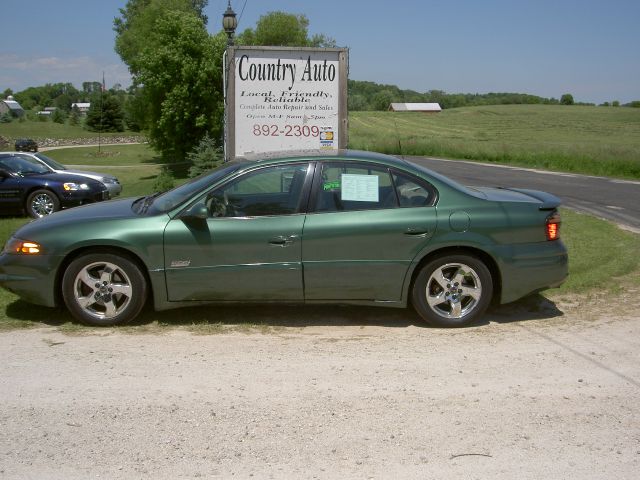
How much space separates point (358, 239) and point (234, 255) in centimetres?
107

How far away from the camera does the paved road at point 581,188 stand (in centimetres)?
1368

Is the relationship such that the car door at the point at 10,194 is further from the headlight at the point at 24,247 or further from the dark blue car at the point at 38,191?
the headlight at the point at 24,247

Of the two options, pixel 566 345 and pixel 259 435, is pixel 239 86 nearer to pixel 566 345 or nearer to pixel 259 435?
pixel 566 345

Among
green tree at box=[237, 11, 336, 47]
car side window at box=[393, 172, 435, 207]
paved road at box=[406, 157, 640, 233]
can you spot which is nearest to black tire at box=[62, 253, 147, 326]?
car side window at box=[393, 172, 435, 207]

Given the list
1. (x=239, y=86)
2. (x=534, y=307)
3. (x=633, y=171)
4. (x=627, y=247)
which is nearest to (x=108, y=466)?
(x=534, y=307)

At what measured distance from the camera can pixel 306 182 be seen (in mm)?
6223

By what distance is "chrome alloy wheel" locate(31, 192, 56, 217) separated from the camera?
44.8 feet

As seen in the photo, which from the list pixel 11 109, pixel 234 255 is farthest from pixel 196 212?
pixel 11 109

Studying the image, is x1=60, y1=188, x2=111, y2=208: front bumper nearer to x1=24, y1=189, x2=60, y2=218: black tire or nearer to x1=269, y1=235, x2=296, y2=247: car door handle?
x1=24, y1=189, x2=60, y2=218: black tire

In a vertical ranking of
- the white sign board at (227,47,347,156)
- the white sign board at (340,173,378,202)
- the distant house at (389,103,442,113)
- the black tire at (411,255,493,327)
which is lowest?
the black tire at (411,255,493,327)

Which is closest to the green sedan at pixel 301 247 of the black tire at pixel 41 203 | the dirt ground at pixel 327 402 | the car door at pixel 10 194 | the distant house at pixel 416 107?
the dirt ground at pixel 327 402

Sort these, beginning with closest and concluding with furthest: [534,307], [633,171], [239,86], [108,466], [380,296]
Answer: [108,466]
[380,296]
[534,307]
[239,86]
[633,171]

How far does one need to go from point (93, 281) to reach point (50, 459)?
2418mm

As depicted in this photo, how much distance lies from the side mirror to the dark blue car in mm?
8645
